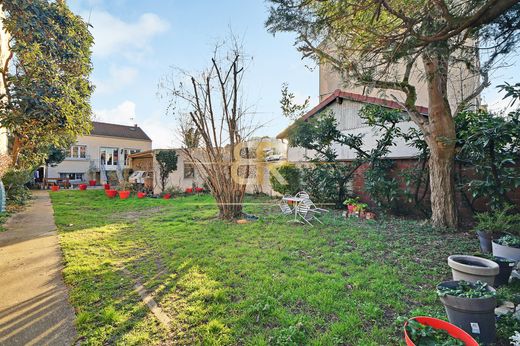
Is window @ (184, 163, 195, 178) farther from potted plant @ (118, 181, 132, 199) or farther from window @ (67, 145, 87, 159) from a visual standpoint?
window @ (67, 145, 87, 159)

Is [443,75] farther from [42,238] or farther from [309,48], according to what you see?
[42,238]

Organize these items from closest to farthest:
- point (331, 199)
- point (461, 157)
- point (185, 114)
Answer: point (461, 157) < point (185, 114) < point (331, 199)

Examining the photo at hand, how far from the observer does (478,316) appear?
2.12 m

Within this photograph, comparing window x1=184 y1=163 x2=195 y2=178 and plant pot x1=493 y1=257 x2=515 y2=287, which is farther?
window x1=184 y1=163 x2=195 y2=178

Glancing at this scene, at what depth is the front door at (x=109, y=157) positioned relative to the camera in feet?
81.6

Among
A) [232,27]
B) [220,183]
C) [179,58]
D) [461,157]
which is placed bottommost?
[220,183]

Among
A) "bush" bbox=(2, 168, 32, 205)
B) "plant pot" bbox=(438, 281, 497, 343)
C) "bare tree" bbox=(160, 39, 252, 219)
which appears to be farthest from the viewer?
"bush" bbox=(2, 168, 32, 205)

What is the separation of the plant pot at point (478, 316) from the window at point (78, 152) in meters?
28.1

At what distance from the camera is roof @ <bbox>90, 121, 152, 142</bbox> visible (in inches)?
1001

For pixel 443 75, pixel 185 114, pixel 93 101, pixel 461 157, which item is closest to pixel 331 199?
pixel 461 157

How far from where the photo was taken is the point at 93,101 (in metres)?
9.62

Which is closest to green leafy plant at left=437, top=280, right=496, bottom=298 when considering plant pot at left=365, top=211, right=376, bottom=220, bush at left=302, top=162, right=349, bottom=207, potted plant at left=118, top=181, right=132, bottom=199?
plant pot at left=365, top=211, right=376, bottom=220

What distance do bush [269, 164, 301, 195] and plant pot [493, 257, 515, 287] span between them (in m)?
7.63

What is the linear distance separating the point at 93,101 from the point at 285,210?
8.22 meters
